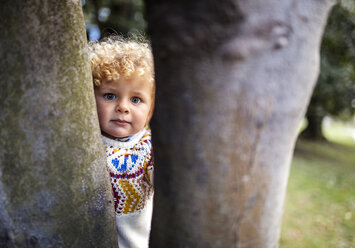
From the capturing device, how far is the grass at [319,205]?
550 centimetres

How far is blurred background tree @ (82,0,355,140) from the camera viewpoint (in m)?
10.6

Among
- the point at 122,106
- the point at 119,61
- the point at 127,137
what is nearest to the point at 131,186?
the point at 127,137

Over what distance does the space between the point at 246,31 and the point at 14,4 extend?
2.96ft

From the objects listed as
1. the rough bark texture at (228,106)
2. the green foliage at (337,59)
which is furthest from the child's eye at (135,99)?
the green foliage at (337,59)

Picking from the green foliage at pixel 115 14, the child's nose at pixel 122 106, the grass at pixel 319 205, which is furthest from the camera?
the green foliage at pixel 115 14

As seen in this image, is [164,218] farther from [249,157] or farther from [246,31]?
[246,31]

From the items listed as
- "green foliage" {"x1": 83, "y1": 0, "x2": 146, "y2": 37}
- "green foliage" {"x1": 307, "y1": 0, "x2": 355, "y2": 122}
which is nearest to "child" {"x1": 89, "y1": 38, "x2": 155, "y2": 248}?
"green foliage" {"x1": 83, "y1": 0, "x2": 146, "y2": 37}

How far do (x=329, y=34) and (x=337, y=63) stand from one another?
1220 mm

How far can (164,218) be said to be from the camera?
0.94 m

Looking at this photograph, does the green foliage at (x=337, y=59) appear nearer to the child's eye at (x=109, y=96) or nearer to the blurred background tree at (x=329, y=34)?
the blurred background tree at (x=329, y=34)

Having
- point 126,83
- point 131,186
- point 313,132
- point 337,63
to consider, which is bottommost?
point 313,132

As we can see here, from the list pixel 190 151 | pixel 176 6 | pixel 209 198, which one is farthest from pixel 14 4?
pixel 209 198

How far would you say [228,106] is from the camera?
779mm

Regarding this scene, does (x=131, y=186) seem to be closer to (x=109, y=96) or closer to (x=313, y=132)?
(x=109, y=96)
